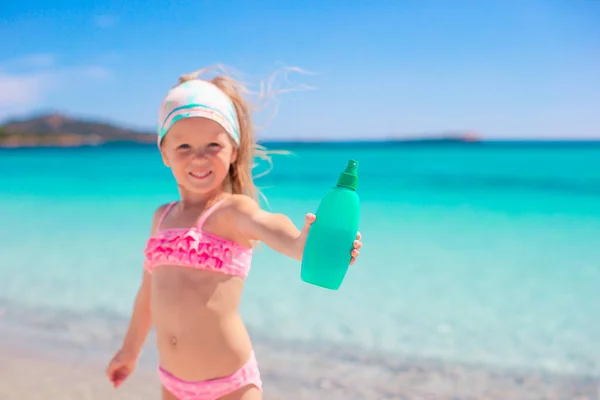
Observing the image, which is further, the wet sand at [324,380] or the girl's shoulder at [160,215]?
the wet sand at [324,380]

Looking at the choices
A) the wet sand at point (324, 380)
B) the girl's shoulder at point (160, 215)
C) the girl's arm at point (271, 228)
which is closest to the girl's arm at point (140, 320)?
the girl's shoulder at point (160, 215)

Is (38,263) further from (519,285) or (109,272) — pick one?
(519,285)

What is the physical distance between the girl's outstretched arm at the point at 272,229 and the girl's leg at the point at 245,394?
0.51 metres

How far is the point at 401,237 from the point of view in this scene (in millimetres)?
8961

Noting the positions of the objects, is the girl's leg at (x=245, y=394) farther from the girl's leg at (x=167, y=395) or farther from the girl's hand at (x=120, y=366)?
the girl's hand at (x=120, y=366)

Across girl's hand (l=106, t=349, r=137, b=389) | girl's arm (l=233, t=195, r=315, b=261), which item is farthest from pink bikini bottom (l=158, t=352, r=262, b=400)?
girl's arm (l=233, t=195, r=315, b=261)

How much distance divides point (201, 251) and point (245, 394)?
0.50m

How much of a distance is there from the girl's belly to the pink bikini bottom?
2 cm

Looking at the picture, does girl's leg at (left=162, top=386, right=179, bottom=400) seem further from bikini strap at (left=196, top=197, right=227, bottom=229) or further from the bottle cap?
the bottle cap

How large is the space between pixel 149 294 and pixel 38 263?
5.16m

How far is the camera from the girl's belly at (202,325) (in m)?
2.08

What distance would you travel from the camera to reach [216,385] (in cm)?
207

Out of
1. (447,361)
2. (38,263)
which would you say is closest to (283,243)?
(447,361)

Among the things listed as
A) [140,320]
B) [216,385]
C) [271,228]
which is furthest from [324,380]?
[271,228]
